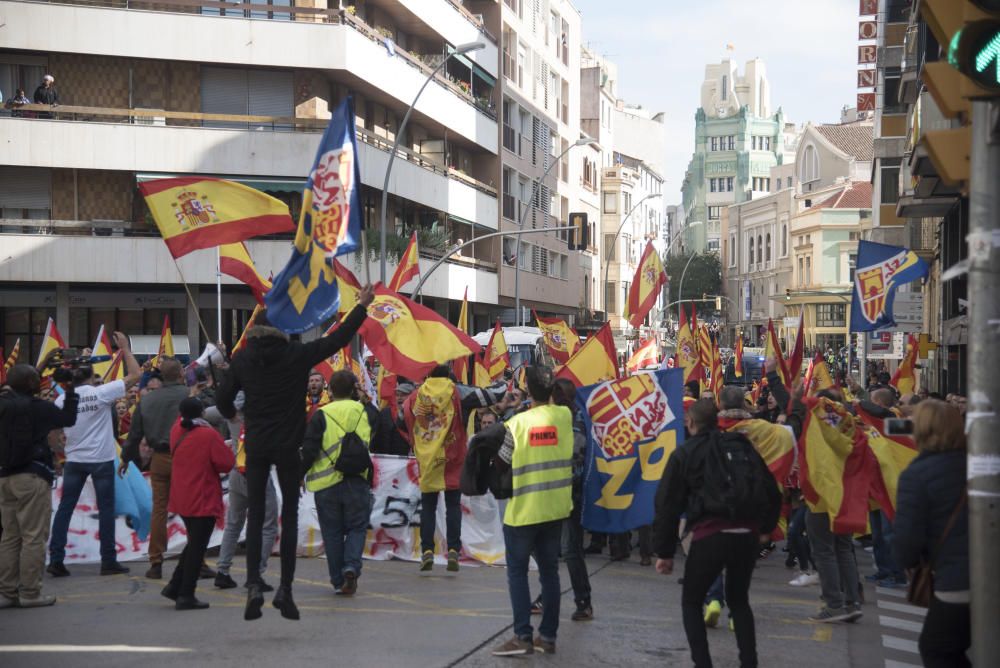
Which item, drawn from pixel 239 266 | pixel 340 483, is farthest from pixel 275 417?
pixel 239 266

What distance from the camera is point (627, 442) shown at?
10367 mm

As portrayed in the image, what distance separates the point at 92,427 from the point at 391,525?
10.3 ft

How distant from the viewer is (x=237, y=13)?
31.8 metres

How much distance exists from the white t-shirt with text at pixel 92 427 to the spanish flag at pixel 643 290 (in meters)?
13.1

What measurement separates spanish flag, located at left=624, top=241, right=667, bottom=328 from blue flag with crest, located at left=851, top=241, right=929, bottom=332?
5.08 m

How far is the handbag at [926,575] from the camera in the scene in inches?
231

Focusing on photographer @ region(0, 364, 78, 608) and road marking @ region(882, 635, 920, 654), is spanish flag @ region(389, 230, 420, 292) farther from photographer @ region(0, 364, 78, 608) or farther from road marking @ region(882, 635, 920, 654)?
road marking @ region(882, 635, 920, 654)

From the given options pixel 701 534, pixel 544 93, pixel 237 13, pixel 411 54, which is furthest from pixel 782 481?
pixel 544 93

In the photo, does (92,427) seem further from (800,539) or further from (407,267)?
(407,267)

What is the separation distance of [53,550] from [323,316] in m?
4.42

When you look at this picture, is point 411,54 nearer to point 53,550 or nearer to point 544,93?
point 544,93

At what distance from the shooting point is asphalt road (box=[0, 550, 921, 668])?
7.92 metres

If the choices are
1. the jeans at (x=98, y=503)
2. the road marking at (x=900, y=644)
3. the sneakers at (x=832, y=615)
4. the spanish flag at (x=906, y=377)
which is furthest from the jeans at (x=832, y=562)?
the spanish flag at (x=906, y=377)

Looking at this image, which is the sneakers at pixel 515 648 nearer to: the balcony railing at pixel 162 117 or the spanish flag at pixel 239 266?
the spanish flag at pixel 239 266
